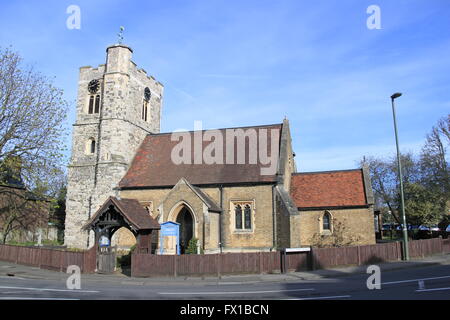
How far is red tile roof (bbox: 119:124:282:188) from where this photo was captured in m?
26.4

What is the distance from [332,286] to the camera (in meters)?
13.6

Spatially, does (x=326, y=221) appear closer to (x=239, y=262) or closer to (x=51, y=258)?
(x=239, y=262)

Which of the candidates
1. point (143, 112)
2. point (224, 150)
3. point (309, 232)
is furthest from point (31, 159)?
point (309, 232)

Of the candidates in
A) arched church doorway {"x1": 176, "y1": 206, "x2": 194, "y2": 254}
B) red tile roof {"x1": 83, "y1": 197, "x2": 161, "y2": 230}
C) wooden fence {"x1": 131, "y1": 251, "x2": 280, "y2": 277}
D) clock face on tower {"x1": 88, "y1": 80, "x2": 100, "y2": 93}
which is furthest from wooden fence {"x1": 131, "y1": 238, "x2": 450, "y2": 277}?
clock face on tower {"x1": 88, "y1": 80, "x2": 100, "y2": 93}

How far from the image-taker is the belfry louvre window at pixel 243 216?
2566 cm

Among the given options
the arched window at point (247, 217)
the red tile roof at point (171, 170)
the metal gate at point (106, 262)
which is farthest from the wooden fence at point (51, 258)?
the arched window at point (247, 217)

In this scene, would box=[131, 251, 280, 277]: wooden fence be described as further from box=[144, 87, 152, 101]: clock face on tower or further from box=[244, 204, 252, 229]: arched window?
box=[144, 87, 152, 101]: clock face on tower

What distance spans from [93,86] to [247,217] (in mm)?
17817

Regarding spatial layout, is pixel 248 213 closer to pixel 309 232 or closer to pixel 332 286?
pixel 309 232

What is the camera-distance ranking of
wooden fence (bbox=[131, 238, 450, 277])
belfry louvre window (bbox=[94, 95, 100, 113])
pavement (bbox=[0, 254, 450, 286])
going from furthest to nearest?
belfry louvre window (bbox=[94, 95, 100, 113]), wooden fence (bbox=[131, 238, 450, 277]), pavement (bbox=[0, 254, 450, 286])

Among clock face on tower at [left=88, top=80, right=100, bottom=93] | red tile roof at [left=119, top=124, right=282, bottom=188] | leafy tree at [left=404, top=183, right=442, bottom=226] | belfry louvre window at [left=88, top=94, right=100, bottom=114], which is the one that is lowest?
leafy tree at [left=404, top=183, right=442, bottom=226]

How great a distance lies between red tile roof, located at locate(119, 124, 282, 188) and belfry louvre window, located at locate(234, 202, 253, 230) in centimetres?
181

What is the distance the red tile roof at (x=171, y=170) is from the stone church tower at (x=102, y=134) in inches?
39.0

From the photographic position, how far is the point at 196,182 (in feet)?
87.9
